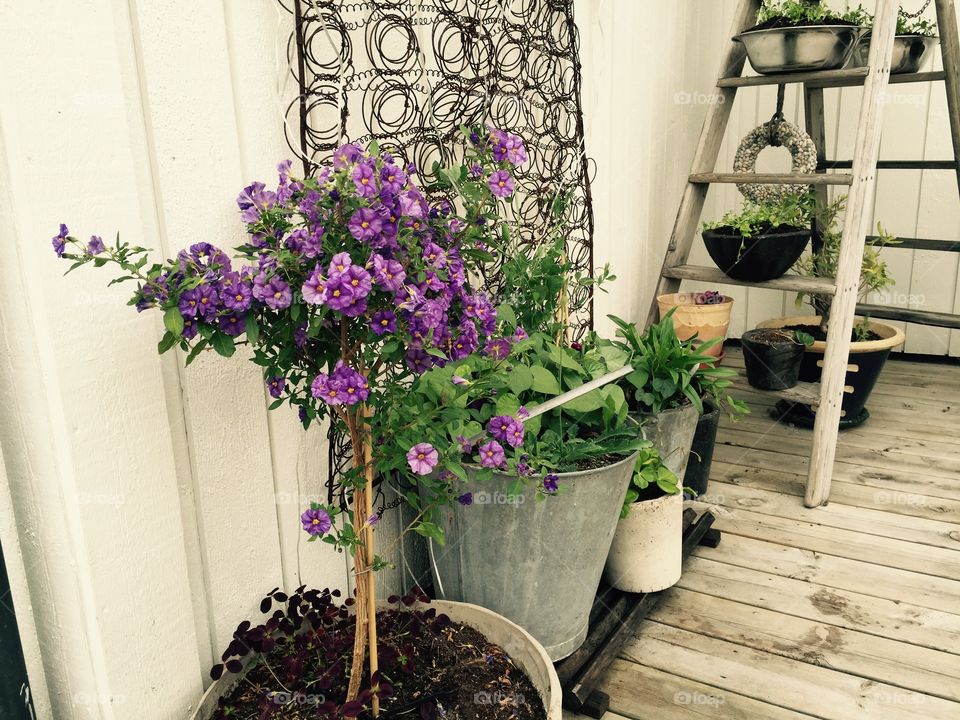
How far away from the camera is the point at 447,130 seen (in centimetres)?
178

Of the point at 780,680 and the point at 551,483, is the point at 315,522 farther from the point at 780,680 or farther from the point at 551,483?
the point at 780,680

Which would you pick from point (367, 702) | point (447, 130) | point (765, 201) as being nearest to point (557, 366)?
point (447, 130)

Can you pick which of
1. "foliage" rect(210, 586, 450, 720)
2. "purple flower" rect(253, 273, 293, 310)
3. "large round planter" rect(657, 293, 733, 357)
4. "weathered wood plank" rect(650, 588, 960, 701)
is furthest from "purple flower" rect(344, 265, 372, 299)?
"large round planter" rect(657, 293, 733, 357)

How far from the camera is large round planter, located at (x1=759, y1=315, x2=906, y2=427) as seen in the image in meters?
2.98

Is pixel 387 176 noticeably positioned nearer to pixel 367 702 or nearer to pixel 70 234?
pixel 70 234

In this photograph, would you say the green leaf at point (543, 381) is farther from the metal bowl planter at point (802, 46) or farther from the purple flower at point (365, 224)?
the metal bowl planter at point (802, 46)

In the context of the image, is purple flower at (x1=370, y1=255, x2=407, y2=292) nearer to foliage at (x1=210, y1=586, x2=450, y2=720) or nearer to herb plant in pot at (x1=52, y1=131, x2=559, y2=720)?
herb plant in pot at (x1=52, y1=131, x2=559, y2=720)

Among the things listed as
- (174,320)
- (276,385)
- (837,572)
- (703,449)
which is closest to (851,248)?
(703,449)

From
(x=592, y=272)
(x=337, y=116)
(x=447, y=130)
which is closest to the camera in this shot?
(x=337, y=116)

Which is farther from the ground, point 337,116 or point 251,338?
point 337,116

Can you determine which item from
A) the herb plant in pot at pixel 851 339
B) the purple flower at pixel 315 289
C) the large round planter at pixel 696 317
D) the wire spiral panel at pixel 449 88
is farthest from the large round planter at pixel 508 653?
the herb plant in pot at pixel 851 339

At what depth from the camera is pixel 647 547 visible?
1991 mm

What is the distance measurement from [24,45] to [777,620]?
6.22 ft

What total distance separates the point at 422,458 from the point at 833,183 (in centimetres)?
184
